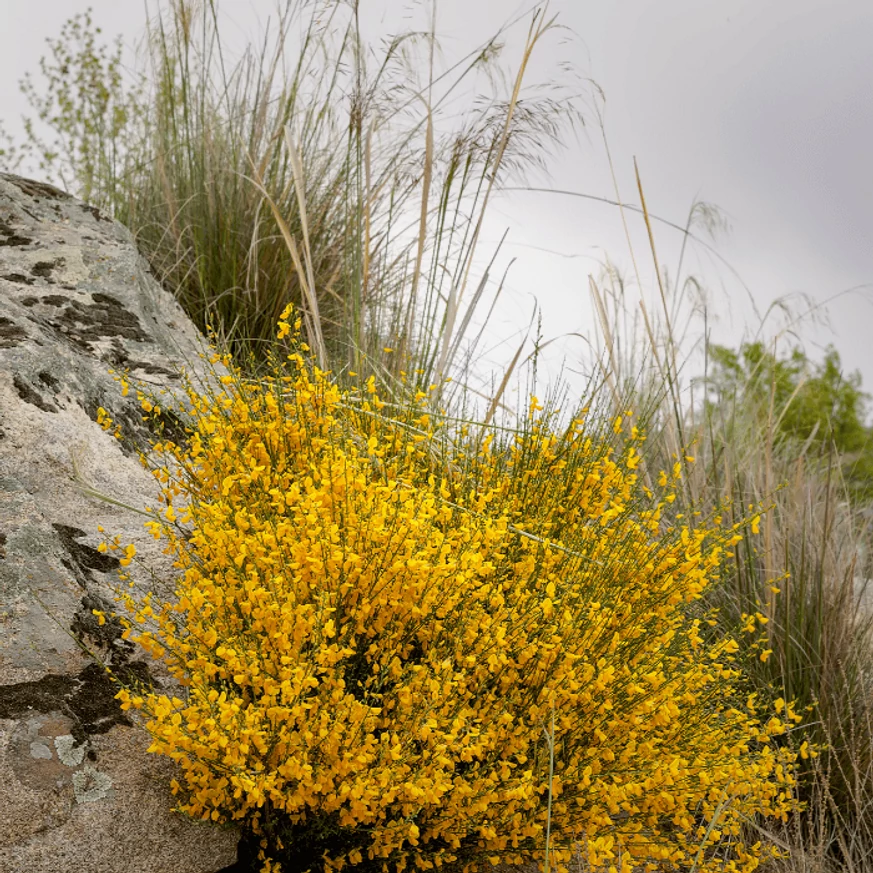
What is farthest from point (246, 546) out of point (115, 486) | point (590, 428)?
point (590, 428)

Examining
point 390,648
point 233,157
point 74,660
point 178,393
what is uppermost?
point 233,157

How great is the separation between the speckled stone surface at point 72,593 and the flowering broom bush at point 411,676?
10 cm

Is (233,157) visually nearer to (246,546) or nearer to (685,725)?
(246,546)

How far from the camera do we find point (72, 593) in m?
2.09

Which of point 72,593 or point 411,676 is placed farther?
point 72,593

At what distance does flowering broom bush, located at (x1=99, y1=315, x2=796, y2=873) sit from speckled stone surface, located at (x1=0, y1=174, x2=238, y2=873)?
0.32 ft

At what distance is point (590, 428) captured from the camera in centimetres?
275

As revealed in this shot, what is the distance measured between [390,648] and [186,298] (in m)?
2.77

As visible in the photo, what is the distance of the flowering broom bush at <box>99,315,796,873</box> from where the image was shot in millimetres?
1687

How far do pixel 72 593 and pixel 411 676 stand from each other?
78 centimetres

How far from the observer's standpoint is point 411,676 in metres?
1.84

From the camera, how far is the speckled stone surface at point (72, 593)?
1782 millimetres

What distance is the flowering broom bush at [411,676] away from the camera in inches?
66.4

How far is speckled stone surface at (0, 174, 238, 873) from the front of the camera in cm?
178
